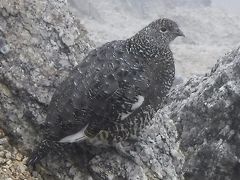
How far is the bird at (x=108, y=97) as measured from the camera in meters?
5.82

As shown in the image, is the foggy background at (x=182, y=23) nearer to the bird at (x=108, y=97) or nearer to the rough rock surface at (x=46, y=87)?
the rough rock surface at (x=46, y=87)

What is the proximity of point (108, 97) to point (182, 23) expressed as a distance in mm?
29957

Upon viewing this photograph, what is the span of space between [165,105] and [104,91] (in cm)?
356

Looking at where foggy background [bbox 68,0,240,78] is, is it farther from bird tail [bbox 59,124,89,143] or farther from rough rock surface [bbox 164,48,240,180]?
bird tail [bbox 59,124,89,143]

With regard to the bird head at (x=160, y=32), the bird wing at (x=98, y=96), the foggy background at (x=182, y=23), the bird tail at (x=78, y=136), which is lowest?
the bird tail at (x=78, y=136)

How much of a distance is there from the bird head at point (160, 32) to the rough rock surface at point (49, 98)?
1.24m

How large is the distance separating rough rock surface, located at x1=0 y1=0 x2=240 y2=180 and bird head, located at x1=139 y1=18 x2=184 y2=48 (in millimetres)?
1244

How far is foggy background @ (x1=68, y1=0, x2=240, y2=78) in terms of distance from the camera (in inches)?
1016

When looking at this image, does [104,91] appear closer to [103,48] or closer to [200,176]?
[103,48]

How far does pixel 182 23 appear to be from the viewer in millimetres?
35031

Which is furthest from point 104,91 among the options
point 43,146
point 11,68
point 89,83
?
point 11,68

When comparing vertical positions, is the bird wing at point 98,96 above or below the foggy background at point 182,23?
below

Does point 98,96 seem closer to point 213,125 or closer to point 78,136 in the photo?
point 78,136

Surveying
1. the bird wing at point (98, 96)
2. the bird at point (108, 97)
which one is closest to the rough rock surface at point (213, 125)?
the bird at point (108, 97)
